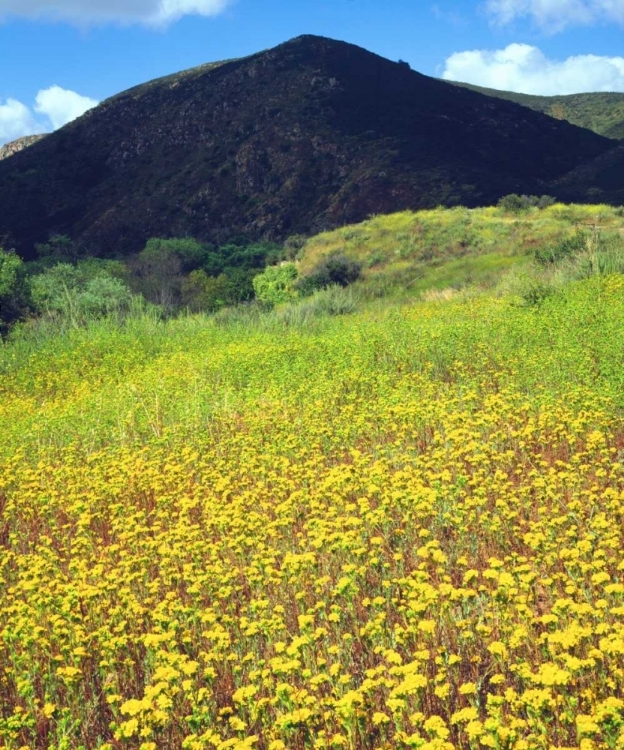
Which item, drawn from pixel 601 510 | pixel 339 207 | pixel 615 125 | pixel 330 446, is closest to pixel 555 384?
pixel 330 446

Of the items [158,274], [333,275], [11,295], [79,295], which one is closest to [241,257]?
[158,274]

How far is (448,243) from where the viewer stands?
30094mm

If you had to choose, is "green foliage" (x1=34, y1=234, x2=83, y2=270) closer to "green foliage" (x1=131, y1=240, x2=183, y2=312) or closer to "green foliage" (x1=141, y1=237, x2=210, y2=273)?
"green foliage" (x1=131, y1=240, x2=183, y2=312)

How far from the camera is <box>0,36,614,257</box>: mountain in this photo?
2280 inches

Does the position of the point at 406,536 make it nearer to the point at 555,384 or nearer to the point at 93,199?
the point at 555,384

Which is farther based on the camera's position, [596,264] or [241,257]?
[241,257]

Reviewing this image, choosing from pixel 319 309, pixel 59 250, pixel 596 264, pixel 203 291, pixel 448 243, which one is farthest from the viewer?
pixel 59 250

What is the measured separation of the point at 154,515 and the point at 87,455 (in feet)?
5.87

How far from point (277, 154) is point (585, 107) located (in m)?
47.4

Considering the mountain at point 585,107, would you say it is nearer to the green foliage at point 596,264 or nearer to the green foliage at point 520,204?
the green foliage at point 520,204

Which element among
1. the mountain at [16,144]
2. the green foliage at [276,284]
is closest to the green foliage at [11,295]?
the green foliage at [276,284]

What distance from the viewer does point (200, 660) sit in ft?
13.5

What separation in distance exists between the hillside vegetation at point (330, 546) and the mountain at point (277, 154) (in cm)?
4085

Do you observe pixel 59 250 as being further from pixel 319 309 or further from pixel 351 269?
pixel 319 309
